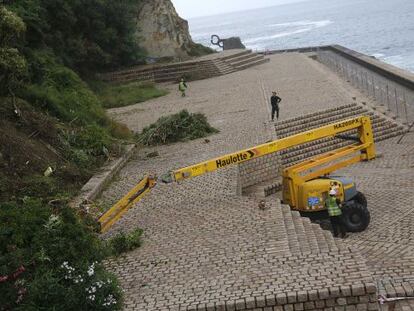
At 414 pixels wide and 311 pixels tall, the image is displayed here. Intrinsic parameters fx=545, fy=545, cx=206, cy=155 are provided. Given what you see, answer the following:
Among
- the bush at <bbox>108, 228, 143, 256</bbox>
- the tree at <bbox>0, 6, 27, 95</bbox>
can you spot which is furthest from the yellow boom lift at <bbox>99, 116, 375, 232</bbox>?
the tree at <bbox>0, 6, 27, 95</bbox>

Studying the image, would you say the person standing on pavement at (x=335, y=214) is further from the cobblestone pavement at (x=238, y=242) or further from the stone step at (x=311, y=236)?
the stone step at (x=311, y=236)

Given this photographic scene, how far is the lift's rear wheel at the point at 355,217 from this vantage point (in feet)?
37.7

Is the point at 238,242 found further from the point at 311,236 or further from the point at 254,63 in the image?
the point at 254,63

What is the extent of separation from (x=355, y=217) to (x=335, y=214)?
1.86 feet

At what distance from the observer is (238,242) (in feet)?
30.3

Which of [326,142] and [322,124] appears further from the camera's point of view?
[322,124]

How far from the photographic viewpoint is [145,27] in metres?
37.4

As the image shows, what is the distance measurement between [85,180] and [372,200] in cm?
709

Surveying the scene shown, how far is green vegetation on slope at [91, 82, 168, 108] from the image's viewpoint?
27.4 meters

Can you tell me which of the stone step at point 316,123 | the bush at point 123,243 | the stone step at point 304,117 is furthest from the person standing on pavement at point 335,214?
the stone step at point 304,117

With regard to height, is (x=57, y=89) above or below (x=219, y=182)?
above

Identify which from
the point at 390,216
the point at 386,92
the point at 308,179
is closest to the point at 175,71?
the point at 386,92

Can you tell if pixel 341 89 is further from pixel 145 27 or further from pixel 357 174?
pixel 145 27

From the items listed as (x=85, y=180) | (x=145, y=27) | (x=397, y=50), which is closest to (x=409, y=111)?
(x=85, y=180)
